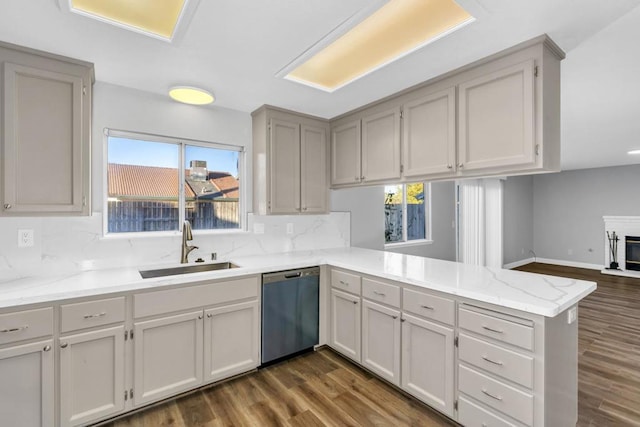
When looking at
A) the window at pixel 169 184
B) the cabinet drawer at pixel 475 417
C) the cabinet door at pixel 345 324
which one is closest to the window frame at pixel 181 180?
the window at pixel 169 184

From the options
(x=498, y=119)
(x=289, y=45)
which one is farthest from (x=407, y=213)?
(x=289, y=45)

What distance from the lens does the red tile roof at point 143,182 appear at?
258 centimetres

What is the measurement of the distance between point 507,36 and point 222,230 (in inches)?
108

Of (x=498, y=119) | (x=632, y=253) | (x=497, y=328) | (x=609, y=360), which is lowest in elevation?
(x=609, y=360)

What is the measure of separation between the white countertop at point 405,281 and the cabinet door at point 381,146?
0.83 m

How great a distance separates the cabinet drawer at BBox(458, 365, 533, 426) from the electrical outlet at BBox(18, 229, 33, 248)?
9.87ft

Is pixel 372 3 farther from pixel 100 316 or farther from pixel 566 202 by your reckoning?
pixel 566 202

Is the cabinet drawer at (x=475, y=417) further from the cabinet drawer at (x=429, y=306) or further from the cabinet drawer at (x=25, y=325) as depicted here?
the cabinet drawer at (x=25, y=325)

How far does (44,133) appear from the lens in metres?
1.97

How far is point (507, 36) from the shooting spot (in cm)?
177

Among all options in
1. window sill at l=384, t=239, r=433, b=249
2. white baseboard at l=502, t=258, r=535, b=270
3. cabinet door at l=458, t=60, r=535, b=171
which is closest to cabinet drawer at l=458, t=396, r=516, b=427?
cabinet door at l=458, t=60, r=535, b=171

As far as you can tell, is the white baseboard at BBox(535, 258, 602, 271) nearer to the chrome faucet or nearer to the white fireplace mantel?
the white fireplace mantel

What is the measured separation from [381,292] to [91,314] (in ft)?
6.43

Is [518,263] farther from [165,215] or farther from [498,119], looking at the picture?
[165,215]
